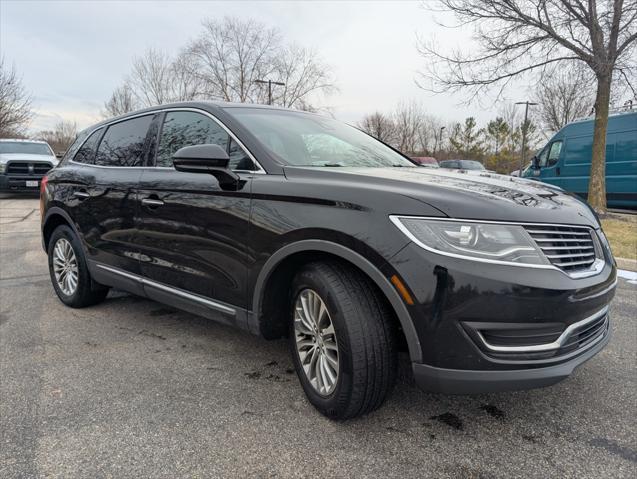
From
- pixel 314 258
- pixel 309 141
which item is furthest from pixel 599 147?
pixel 314 258

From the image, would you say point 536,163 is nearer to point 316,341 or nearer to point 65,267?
point 65,267

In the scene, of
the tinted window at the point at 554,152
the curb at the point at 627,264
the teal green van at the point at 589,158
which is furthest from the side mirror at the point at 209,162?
the tinted window at the point at 554,152

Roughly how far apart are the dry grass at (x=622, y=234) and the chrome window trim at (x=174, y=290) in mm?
6015

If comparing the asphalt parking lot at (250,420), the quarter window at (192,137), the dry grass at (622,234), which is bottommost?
the asphalt parking lot at (250,420)

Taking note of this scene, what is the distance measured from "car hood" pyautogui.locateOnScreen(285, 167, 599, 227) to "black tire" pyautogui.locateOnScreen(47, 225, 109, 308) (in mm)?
2435

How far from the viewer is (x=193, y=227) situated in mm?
2789

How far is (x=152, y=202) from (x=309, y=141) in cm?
114

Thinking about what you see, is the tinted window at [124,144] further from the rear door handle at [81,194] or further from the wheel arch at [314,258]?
the wheel arch at [314,258]

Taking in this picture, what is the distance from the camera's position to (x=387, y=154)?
339 centimetres

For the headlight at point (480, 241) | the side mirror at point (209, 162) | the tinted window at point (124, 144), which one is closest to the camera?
the headlight at point (480, 241)

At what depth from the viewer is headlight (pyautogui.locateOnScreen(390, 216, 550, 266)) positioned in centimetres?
181

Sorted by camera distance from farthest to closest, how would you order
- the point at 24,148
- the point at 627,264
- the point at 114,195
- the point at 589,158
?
A: the point at 24,148, the point at 589,158, the point at 627,264, the point at 114,195

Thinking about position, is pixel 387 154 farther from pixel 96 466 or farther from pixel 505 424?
pixel 96 466

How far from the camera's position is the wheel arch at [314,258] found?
1903mm
